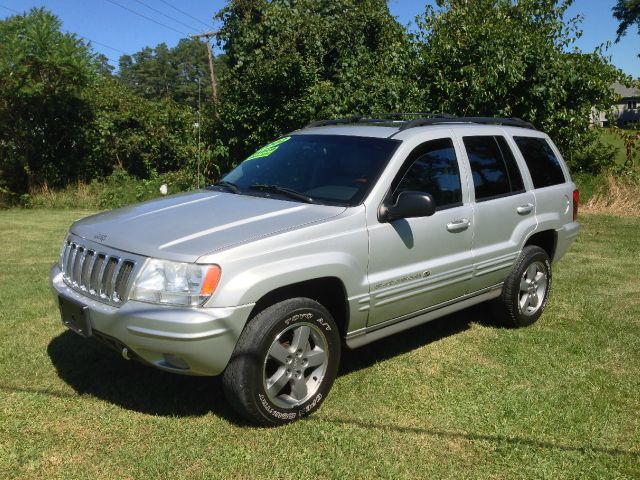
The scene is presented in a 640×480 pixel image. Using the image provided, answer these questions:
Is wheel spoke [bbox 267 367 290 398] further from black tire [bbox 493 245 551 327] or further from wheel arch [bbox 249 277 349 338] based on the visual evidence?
black tire [bbox 493 245 551 327]

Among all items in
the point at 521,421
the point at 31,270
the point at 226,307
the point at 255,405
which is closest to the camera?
the point at 226,307

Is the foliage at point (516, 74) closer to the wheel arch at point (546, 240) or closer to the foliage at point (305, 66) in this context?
the foliage at point (305, 66)

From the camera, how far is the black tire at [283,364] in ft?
11.5

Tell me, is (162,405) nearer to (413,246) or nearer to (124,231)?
(124,231)

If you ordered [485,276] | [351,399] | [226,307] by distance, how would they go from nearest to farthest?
1. [226,307]
2. [351,399]
3. [485,276]

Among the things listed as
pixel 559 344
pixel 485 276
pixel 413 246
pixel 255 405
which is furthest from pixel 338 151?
pixel 559 344

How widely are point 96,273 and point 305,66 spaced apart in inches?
397

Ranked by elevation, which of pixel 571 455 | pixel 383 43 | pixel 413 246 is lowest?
pixel 571 455

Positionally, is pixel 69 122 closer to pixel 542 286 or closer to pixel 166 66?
pixel 542 286

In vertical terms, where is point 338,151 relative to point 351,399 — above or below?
above

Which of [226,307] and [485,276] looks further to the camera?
[485,276]

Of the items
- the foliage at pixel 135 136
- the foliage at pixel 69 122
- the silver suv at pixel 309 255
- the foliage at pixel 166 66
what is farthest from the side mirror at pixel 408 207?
the foliage at pixel 166 66

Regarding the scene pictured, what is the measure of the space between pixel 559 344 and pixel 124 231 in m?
3.61

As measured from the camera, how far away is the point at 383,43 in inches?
A: 555
